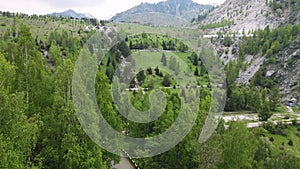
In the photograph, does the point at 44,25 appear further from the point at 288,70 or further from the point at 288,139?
the point at 288,139

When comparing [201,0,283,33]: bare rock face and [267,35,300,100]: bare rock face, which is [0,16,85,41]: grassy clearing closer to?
[267,35,300,100]: bare rock face

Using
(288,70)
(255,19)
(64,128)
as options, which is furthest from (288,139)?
(255,19)

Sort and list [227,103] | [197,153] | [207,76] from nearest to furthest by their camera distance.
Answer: [197,153] < [227,103] < [207,76]

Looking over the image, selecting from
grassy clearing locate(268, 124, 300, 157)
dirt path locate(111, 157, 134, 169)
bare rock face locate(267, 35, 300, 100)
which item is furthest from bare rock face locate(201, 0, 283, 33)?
dirt path locate(111, 157, 134, 169)

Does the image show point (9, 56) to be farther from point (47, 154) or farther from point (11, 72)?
point (47, 154)

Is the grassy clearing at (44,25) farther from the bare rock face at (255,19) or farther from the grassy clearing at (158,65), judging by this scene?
the bare rock face at (255,19)

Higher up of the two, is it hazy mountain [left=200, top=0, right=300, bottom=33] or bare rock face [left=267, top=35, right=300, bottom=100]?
hazy mountain [left=200, top=0, right=300, bottom=33]

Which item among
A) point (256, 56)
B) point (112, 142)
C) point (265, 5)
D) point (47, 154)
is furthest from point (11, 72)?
point (265, 5)

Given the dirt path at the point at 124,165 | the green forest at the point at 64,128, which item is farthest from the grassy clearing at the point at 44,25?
the green forest at the point at 64,128

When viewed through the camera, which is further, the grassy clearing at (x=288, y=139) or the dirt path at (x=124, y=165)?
the grassy clearing at (x=288, y=139)

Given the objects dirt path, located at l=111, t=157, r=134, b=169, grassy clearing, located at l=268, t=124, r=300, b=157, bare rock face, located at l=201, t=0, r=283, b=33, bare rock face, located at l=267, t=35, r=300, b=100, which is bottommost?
grassy clearing, located at l=268, t=124, r=300, b=157

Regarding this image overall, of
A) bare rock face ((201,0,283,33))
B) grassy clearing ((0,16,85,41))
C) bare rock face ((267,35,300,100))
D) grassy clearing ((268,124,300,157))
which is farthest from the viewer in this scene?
bare rock face ((201,0,283,33))
